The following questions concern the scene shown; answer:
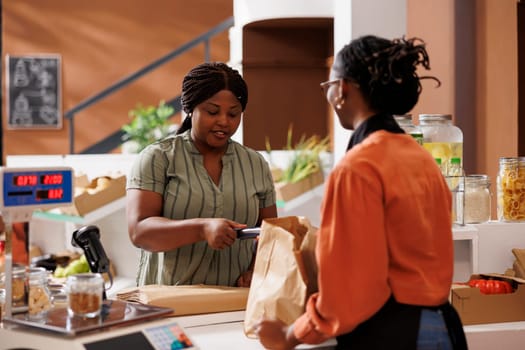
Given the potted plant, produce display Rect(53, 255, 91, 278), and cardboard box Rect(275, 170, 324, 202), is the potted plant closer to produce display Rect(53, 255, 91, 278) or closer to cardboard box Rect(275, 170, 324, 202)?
cardboard box Rect(275, 170, 324, 202)

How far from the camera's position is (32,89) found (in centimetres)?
952

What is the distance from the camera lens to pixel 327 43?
695cm

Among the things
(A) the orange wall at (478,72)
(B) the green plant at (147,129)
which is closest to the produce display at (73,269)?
(B) the green plant at (147,129)

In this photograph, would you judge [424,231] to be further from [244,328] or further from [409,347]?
[244,328]

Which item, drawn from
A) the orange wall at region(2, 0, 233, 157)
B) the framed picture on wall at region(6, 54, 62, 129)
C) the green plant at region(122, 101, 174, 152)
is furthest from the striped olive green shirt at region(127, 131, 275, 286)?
the framed picture on wall at region(6, 54, 62, 129)

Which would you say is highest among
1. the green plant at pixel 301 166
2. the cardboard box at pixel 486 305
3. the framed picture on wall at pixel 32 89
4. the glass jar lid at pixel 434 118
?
the framed picture on wall at pixel 32 89

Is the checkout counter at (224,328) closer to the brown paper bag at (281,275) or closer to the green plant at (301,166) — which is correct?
the brown paper bag at (281,275)

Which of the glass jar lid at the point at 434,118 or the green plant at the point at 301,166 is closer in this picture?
the glass jar lid at the point at 434,118

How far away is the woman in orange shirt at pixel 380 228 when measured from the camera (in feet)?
5.24

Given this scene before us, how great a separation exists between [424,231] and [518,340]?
0.91 m

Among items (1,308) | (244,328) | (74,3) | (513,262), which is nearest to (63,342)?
(1,308)

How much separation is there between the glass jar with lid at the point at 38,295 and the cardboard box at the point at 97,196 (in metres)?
2.36

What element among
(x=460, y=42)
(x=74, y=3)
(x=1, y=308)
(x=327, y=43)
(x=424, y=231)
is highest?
(x=74, y=3)

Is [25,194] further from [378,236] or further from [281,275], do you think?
[378,236]
